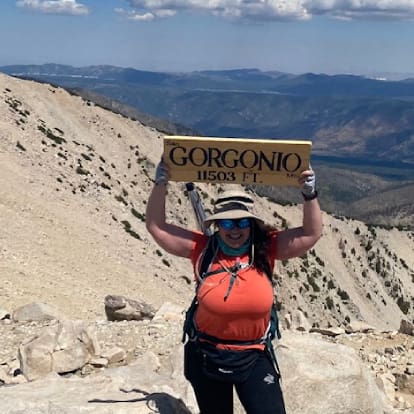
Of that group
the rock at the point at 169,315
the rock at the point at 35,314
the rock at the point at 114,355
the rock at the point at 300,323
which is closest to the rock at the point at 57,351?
the rock at the point at 114,355

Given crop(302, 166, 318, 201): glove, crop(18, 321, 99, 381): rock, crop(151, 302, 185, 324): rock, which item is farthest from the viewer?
crop(151, 302, 185, 324): rock

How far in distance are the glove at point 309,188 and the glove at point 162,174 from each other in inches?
52.7

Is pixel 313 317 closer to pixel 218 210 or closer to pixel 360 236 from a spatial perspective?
pixel 360 236

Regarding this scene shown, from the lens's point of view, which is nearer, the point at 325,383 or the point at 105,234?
the point at 325,383

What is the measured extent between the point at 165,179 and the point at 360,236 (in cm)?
6034

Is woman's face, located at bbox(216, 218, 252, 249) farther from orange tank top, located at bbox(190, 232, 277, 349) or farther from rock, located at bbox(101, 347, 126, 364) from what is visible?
rock, located at bbox(101, 347, 126, 364)

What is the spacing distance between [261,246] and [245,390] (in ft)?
4.25

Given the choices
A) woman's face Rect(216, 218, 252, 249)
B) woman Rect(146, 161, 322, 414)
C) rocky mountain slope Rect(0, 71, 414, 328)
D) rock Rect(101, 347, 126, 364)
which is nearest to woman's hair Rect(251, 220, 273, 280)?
woman Rect(146, 161, 322, 414)

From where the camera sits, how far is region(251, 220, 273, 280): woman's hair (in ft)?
19.0

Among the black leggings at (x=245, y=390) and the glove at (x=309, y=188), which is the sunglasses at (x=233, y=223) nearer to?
the glove at (x=309, y=188)

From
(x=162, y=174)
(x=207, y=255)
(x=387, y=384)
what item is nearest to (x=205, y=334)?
(x=207, y=255)

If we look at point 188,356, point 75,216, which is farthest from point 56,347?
point 75,216

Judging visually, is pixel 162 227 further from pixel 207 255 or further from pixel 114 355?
pixel 114 355

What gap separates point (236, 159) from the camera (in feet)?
20.6
